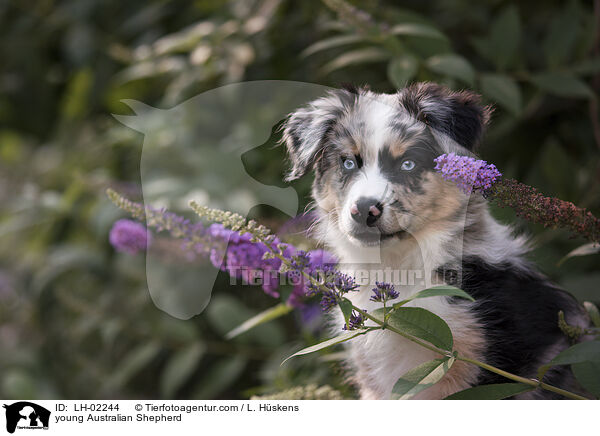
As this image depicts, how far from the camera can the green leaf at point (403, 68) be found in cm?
67

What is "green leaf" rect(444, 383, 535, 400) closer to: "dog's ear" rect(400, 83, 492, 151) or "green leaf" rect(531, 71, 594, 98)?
"dog's ear" rect(400, 83, 492, 151)

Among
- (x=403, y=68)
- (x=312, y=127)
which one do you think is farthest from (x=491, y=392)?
(x=403, y=68)

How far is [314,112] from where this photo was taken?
0.54m

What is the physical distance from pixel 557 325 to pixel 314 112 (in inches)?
12.0

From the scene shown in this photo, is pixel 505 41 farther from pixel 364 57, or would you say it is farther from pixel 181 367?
pixel 181 367

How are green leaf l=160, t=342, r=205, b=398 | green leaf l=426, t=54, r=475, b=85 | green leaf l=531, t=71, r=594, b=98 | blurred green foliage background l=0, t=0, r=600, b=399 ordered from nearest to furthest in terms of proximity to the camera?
green leaf l=426, t=54, r=475, b=85, blurred green foliage background l=0, t=0, r=600, b=399, green leaf l=531, t=71, r=594, b=98, green leaf l=160, t=342, r=205, b=398

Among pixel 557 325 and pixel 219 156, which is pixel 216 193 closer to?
pixel 219 156

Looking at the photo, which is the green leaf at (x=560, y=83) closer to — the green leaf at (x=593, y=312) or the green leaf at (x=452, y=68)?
the green leaf at (x=452, y=68)

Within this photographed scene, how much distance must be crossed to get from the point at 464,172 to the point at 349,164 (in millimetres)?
91

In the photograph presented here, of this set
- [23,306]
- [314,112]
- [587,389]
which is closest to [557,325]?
[587,389]

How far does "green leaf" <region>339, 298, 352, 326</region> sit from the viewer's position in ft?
1.61

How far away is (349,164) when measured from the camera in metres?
0.50

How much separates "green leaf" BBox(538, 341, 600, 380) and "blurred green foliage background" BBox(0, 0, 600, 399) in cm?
11
